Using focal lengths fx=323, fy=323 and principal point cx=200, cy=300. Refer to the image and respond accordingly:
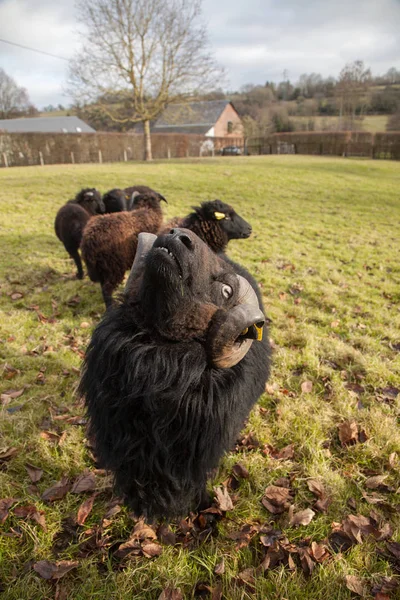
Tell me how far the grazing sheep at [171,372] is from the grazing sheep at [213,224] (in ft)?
8.65

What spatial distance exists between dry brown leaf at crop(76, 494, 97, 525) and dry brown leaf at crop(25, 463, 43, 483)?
1.51 ft

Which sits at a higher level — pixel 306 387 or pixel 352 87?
pixel 352 87

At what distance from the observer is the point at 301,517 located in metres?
2.24

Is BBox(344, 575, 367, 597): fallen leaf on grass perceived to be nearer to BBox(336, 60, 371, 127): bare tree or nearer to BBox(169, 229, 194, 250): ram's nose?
BBox(169, 229, 194, 250): ram's nose

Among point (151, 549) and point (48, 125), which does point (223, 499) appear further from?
point (48, 125)

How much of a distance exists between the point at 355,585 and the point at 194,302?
1.90 m

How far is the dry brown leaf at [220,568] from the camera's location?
1943 mm

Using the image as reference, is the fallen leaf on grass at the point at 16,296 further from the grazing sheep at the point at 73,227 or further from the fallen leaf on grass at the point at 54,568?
the fallen leaf on grass at the point at 54,568

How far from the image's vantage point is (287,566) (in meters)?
1.96

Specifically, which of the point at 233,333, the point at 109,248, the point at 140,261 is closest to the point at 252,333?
the point at 233,333

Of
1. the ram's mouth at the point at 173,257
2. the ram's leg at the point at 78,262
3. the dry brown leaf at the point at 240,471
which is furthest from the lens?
the ram's leg at the point at 78,262

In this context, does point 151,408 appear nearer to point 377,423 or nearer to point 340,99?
point 377,423

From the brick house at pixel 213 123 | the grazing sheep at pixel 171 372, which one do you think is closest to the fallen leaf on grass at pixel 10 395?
the grazing sheep at pixel 171 372

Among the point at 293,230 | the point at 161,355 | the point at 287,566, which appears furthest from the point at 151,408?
the point at 293,230
